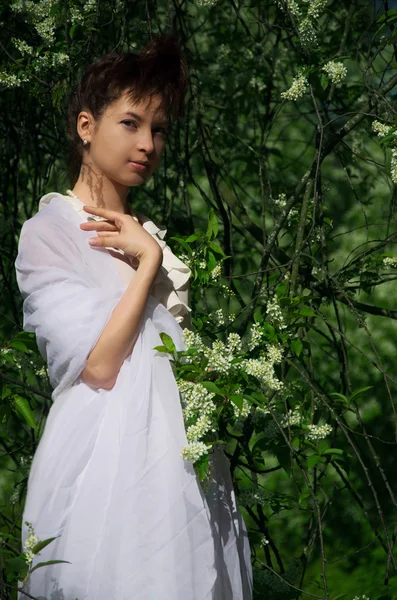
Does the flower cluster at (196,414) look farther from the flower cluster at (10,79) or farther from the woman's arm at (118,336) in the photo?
the flower cluster at (10,79)

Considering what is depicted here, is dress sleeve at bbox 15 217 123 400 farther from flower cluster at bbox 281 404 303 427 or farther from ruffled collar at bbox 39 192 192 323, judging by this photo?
flower cluster at bbox 281 404 303 427

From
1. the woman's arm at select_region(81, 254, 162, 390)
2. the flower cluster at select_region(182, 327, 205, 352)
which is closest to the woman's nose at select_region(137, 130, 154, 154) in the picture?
the woman's arm at select_region(81, 254, 162, 390)

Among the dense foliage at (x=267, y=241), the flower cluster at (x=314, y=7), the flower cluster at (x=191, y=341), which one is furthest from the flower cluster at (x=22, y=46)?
the flower cluster at (x=191, y=341)

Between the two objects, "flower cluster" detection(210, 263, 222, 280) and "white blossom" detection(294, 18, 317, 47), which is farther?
"white blossom" detection(294, 18, 317, 47)

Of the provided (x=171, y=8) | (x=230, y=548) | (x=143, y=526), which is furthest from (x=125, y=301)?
(x=171, y=8)

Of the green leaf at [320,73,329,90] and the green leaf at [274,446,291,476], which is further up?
the green leaf at [320,73,329,90]

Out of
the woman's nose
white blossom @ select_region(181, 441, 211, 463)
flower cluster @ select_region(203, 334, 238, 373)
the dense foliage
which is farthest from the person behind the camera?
the dense foliage

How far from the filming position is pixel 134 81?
5.59 feet

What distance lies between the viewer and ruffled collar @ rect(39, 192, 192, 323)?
1.71 m

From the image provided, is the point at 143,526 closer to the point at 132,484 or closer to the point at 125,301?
the point at 132,484

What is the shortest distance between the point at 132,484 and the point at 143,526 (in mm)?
68

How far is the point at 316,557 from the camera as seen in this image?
9.76ft

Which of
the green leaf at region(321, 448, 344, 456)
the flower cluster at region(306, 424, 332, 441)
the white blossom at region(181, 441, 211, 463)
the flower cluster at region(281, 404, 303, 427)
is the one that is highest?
the flower cluster at region(281, 404, 303, 427)

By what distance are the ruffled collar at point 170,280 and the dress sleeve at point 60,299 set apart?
10 cm
